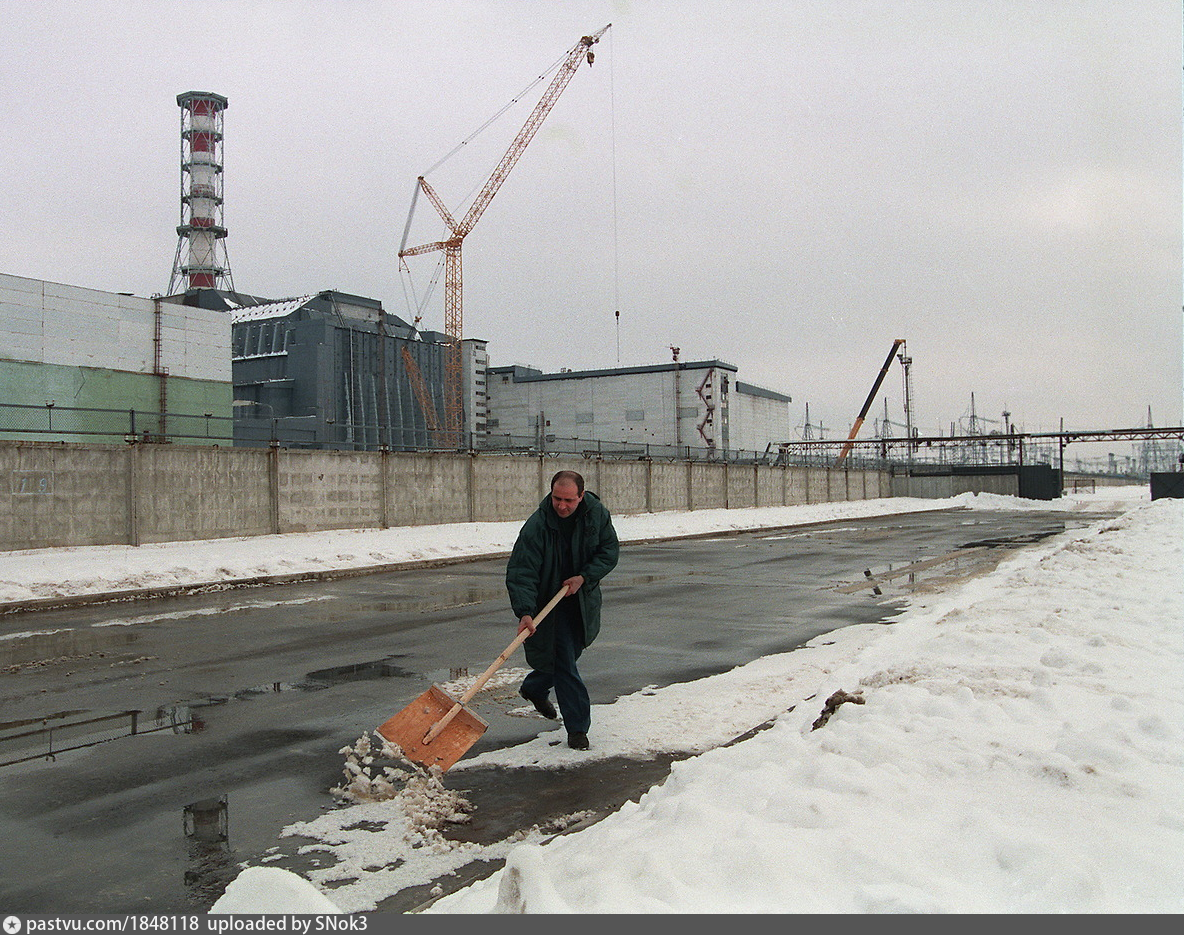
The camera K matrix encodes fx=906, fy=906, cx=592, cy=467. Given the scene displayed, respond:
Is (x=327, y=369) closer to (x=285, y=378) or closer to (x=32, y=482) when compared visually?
(x=285, y=378)

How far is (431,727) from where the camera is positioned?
18.1 feet

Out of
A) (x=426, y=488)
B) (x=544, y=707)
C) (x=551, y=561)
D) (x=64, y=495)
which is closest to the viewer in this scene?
(x=551, y=561)

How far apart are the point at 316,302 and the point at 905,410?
84.2 metres

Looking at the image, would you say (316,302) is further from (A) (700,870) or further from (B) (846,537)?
(A) (700,870)

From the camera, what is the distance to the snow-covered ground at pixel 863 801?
10.2ft

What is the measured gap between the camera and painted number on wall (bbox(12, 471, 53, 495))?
18031mm

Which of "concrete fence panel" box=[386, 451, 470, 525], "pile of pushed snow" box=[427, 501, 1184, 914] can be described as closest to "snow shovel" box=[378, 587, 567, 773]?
"pile of pushed snow" box=[427, 501, 1184, 914]

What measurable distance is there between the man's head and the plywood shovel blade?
1.43 m

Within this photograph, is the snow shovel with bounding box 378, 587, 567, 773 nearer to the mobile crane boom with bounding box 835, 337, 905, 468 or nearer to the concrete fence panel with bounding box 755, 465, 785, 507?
the concrete fence panel with bounding box 755, 465, 785, 507

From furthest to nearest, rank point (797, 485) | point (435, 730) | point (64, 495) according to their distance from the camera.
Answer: point (797, 485) → point (64, 495) → point (435, 730)

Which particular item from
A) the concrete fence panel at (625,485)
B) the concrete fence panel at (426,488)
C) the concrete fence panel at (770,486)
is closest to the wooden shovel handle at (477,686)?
the concrete fence panel at (426,488)

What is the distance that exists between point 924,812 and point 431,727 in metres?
2.91

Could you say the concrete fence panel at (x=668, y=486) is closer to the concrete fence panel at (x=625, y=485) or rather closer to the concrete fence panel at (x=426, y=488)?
the concrete fence panel at (x=625, y=485)

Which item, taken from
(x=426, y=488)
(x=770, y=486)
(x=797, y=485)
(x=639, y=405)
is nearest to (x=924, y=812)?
(x=426, y=488)
